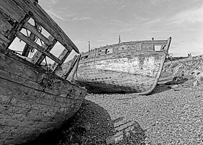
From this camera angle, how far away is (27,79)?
3387mm

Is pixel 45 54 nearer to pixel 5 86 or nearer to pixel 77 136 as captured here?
pixel 5 86

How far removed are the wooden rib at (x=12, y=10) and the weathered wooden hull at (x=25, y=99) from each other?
0.74m

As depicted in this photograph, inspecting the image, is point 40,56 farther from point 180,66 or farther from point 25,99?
point 180,66

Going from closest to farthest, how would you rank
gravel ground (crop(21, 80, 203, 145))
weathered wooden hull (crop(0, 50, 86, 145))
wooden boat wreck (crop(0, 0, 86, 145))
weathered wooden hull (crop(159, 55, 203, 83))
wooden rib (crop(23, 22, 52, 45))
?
wooden boat wreck (crop(0, 0, 86, 145)), weathered wooden hull (crop(0, 50, 86, 145)), wooden rib (crop(23, 22, 52, 45)), gravel ground (crop(21, 80, 203, 145)), weathered wooden hull (crop(159, 55, 203, 83))

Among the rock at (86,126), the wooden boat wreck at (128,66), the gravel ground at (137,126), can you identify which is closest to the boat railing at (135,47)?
the wooden boat wreck at (128,66)

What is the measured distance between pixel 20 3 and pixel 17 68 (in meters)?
1.34

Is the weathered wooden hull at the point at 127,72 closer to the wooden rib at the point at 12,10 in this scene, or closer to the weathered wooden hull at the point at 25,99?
the weathered wooden hull at the point at 25,99

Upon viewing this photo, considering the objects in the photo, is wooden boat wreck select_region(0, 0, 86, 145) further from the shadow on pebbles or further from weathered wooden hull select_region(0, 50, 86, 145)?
the shadow on pebbles

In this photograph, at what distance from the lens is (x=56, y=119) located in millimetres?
4711

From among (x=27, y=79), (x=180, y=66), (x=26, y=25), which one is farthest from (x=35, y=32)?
(x=180, y=66)

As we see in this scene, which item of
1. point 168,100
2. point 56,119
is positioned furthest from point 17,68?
point 168,100

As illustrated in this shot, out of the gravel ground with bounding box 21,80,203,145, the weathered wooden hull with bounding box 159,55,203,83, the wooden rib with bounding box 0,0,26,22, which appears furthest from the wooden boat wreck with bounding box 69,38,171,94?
the weathered wooden hull with bounding box 159,55,203,83

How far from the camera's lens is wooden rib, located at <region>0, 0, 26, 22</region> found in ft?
9.16

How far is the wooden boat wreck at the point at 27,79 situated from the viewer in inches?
117
